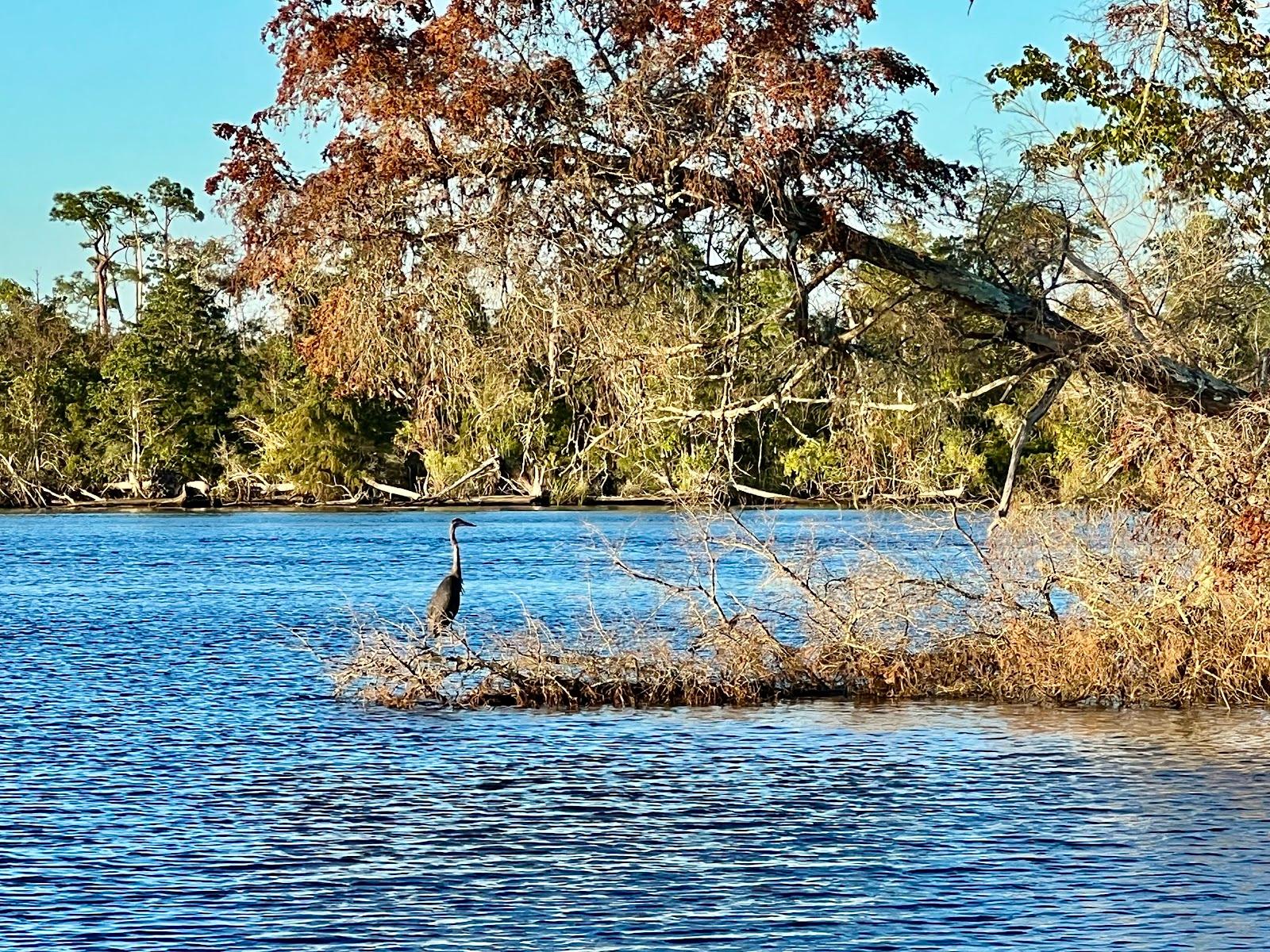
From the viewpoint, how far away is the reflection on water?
38.3 ft

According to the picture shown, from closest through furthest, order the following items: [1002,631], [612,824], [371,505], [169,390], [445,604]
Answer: [612,824] → [1002,631] → [445,604] → [169,390] → [371,505]

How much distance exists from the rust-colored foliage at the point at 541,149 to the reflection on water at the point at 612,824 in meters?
4.46

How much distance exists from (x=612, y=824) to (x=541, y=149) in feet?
24.2

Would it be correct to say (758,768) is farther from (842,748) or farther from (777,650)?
(777,650)

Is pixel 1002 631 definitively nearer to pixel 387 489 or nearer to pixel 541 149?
pixel 541 149

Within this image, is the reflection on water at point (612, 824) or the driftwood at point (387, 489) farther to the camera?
the driftwood at point (387, 489)

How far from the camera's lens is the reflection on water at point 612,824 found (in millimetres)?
11688

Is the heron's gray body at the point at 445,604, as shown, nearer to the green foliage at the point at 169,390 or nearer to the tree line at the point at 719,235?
the tree line at the point at 719,235

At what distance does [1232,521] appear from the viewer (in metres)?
18.9

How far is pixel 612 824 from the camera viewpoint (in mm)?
14758

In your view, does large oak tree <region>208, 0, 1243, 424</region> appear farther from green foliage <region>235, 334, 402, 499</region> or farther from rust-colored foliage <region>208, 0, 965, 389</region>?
green foliage <region>235, 334, 402, 499</region>

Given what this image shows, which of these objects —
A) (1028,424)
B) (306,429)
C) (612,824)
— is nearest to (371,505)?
(306,429)

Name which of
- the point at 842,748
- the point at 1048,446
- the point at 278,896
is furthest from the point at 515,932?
the point at 1048,446

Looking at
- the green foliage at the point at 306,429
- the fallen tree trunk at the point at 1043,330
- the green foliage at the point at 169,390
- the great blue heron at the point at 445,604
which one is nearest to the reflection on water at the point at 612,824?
the great blue heron at the point at 445,604
